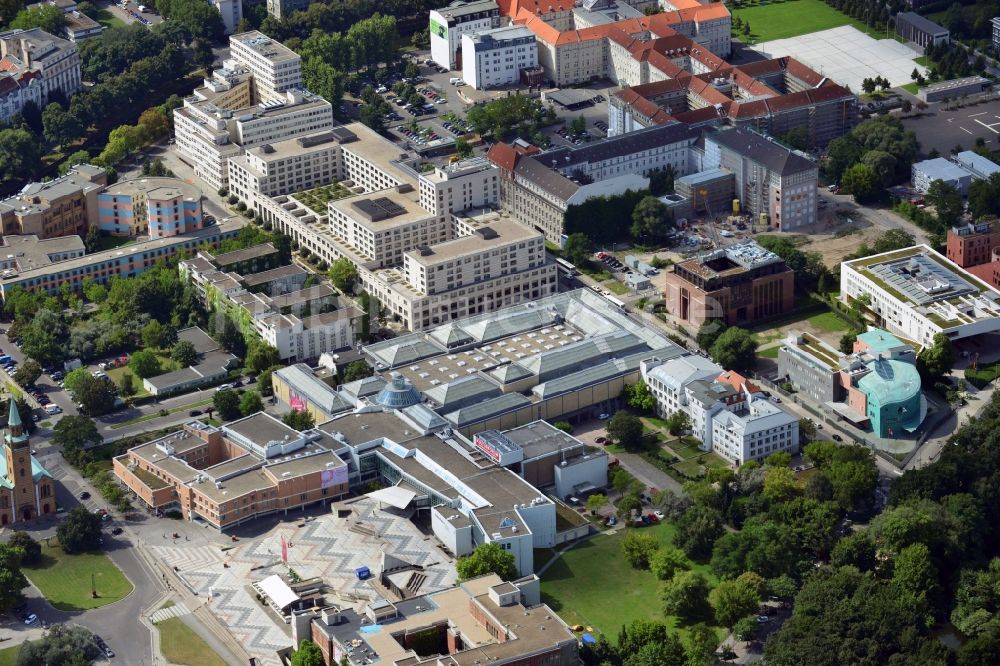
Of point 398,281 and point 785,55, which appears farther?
point 785,55

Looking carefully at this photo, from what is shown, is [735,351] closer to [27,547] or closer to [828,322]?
[828,322]

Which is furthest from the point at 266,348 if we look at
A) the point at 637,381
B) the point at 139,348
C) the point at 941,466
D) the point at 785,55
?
the point at 785,55

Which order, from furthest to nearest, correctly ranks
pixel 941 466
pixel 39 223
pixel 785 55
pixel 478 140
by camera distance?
pixel 785 55 → pixel 478 140 → pixel 39 223 → pixel 941 466

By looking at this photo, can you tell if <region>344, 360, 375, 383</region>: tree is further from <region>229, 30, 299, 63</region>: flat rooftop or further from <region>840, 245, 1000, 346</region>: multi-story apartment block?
<region>229, 30, 299, 63</region>: flat rooftop

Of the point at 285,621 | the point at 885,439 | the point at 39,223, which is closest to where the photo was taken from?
the point at 285,621

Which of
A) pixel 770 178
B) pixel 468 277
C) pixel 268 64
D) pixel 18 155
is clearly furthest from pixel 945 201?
pixel 18 155

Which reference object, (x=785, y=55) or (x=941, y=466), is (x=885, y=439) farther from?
(x=785, y=55)
